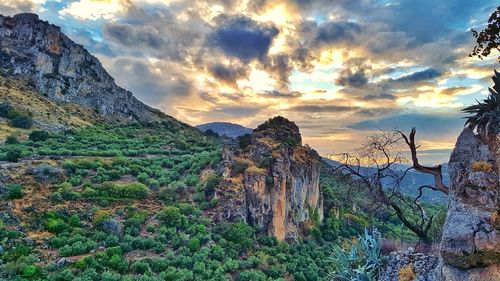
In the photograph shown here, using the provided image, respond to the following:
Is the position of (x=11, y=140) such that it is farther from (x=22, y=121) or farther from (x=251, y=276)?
(x=251, y=276)

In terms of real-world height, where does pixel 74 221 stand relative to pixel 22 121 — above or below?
below

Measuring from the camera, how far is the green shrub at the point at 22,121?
48125 millimetres


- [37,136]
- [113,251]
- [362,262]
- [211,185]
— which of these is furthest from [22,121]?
[362,262]

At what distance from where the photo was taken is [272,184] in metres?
33.5

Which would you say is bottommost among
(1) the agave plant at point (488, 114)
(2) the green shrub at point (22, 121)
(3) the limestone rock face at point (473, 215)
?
(3) the limestone rock face at point (473, 215)

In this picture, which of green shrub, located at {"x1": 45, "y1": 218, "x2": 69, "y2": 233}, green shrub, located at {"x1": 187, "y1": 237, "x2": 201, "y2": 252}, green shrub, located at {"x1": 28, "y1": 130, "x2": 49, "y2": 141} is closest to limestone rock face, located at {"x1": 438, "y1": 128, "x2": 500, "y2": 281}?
green shrub, located at {"x1": 187, "y1": 237, "x2": 201, "y2": 252}

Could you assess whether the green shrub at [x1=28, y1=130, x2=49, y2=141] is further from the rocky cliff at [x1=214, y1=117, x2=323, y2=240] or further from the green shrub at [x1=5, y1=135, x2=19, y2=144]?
the rocky cliff at [x1=214, y1=117, x2=323, y2=240]

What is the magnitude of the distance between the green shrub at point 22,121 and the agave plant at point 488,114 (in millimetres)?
54098

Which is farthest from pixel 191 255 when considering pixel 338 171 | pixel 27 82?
pixel 27 82

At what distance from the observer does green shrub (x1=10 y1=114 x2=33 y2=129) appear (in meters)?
48.1

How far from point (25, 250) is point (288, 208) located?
73.6 feet

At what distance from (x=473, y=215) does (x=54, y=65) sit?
9057 cm

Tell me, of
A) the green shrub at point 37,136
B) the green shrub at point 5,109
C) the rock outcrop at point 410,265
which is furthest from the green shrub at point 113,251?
the green shrub at point 5,109

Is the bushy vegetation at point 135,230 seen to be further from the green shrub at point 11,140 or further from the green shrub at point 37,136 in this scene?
the green shrub at point 37,136
